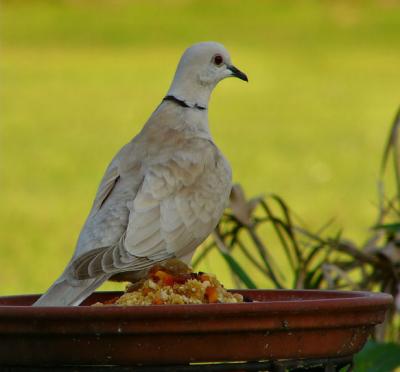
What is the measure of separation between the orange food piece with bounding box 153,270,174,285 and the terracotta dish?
1.04 feet

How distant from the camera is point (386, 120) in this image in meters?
20.1

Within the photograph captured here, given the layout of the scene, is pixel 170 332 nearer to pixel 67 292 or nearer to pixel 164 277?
pixel 164 277

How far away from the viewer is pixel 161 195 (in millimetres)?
3703

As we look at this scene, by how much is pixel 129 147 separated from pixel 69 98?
20.7 meters

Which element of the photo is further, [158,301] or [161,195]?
[161,195]

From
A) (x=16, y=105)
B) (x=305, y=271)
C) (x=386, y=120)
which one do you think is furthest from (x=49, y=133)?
(x=305, y=271)

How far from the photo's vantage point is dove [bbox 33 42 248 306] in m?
3.22

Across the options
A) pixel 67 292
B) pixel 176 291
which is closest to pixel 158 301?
pixel 176 291

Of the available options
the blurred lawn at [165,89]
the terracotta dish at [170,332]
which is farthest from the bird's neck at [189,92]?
the blurred lawn at [165,89]

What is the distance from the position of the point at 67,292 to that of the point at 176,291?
57cm

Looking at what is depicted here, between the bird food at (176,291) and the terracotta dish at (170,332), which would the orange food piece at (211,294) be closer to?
the bird food at (176,291)

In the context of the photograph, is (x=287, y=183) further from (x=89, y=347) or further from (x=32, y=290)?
(x=89, y=347)

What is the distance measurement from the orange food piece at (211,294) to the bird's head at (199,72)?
176 cm

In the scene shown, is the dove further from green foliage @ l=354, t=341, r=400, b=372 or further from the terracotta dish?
green foliage @ l=354, t=341, r=400, b=372
